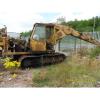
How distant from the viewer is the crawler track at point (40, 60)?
624 inches

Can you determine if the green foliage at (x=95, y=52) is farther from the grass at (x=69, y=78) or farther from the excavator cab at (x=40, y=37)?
the grass at (x=69, y=78)

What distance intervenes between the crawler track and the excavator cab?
444mm

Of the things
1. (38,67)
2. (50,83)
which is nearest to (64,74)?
(50,83)

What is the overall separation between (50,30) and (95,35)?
30.2 feet

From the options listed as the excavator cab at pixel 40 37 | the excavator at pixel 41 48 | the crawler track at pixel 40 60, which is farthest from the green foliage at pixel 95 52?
the excavator cab at pixel 40 37

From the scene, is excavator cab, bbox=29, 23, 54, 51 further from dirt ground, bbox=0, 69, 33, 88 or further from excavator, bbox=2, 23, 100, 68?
dirt ground, bbox=0, 69, 33, 88

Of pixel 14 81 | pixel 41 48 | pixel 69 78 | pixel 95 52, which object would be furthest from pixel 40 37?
pixel 69 78

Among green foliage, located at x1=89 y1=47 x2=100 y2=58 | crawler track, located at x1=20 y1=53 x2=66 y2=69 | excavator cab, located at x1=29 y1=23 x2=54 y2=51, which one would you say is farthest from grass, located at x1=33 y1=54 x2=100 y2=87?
green foliage, located at x1=89 y1=47 x2=100 y2=58

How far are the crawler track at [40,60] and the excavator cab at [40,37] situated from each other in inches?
17.5

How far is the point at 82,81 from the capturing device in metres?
10.5

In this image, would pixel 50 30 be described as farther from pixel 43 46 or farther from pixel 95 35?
pixel 95 35

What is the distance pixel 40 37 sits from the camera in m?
16.9

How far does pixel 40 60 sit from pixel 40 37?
1.14 meters

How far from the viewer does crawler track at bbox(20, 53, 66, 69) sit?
15.9 metres
